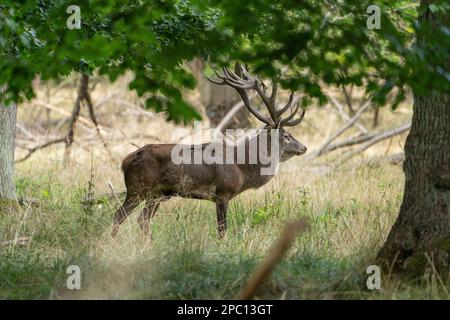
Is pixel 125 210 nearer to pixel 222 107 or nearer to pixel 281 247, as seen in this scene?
pixel 281 247

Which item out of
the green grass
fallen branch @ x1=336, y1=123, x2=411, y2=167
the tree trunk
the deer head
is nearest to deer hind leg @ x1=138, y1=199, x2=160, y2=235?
the green grass

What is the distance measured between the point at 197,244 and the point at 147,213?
1.95m

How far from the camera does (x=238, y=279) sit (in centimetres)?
625

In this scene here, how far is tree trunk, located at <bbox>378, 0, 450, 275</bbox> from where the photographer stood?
6336mm

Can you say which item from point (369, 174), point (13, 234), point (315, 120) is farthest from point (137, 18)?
point (315, 120)

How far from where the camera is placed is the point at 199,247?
23.1ft

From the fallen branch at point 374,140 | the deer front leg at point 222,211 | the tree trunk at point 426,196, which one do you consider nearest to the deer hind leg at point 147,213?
the deer front leg at point 222,211

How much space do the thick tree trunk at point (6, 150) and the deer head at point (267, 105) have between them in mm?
2520

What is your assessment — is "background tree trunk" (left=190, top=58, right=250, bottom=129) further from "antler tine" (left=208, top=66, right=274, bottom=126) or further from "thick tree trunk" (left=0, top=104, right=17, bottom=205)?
"thick tree trunk" (left=0, top=104, right=17, bottom=205)

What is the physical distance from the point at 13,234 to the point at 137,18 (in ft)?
11.5

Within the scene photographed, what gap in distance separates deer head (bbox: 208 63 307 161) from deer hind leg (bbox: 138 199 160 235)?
5.29ft

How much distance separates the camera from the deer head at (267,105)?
9.92 meters

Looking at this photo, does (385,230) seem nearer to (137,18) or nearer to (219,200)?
(219,200)

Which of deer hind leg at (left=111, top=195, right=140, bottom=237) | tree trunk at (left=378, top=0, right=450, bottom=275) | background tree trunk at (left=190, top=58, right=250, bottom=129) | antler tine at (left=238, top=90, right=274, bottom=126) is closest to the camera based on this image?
tree trunk at (left=378, top=0, right=450, bottom=275)
